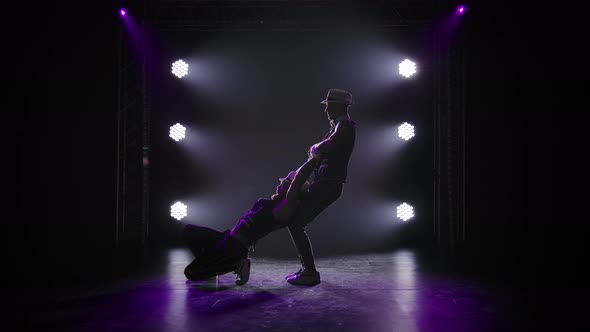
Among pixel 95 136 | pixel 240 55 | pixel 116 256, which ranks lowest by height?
pixel 116 256

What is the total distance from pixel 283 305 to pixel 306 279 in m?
0.61

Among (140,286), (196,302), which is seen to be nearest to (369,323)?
(196,302)

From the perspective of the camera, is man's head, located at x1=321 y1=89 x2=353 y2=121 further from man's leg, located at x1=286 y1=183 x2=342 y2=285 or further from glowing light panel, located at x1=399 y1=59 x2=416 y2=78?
glowing light panel, located at x1=399 y1=59 x2=416 y2=78

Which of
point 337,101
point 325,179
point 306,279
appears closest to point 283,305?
point 306,279

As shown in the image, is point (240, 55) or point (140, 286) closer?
point (140, 286)

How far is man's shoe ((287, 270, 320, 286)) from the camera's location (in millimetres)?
3146

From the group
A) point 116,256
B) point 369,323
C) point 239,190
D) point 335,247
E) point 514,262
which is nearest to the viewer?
point 369,323

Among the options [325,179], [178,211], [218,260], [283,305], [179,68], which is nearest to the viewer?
[283,305]

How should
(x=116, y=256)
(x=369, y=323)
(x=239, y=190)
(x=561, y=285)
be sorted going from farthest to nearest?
(x=239, y=190)
(x=116, y=256)
(x=561, y=285)
(x=369, y=323)

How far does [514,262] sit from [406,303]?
2.27m

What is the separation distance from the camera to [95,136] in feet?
18.4

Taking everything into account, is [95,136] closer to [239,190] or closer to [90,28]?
[90,28]

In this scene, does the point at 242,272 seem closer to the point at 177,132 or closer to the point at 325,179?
the point at 325,179

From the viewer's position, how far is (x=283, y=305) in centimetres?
257
